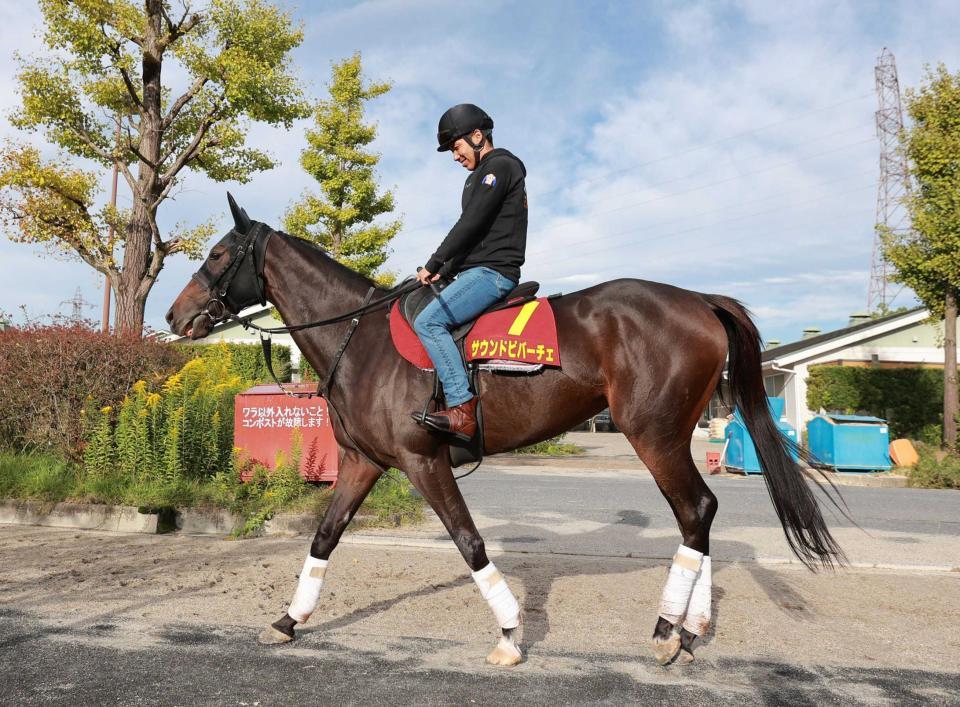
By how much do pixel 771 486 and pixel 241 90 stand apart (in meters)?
15.4

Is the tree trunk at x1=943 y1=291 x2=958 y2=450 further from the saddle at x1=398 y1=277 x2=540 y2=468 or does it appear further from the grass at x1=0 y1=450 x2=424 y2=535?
the saddle at x1=398 y1=277 x2=540 y2=468

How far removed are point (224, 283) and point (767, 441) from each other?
3.63 meters

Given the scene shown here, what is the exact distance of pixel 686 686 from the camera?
3512 mm

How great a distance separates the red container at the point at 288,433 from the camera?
8.47 m

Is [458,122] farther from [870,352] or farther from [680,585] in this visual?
[870,352]

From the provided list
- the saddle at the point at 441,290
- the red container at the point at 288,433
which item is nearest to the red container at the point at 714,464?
the red container at the point at 288,433

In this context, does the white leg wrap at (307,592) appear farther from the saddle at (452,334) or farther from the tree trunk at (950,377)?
the tree trunk at (950,377)

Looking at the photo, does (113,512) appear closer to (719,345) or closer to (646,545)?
(646,545)

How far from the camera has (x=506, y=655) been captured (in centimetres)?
377

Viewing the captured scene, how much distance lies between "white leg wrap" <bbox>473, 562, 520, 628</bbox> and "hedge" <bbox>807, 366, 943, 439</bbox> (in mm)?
22982

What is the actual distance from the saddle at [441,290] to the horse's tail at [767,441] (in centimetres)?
117

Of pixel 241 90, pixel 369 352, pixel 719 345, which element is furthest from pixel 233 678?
pixel 241 90

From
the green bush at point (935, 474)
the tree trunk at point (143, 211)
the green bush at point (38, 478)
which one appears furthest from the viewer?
the tree trunk at point (143, 211)

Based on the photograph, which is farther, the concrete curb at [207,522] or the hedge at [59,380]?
the hedge at [59,380]
